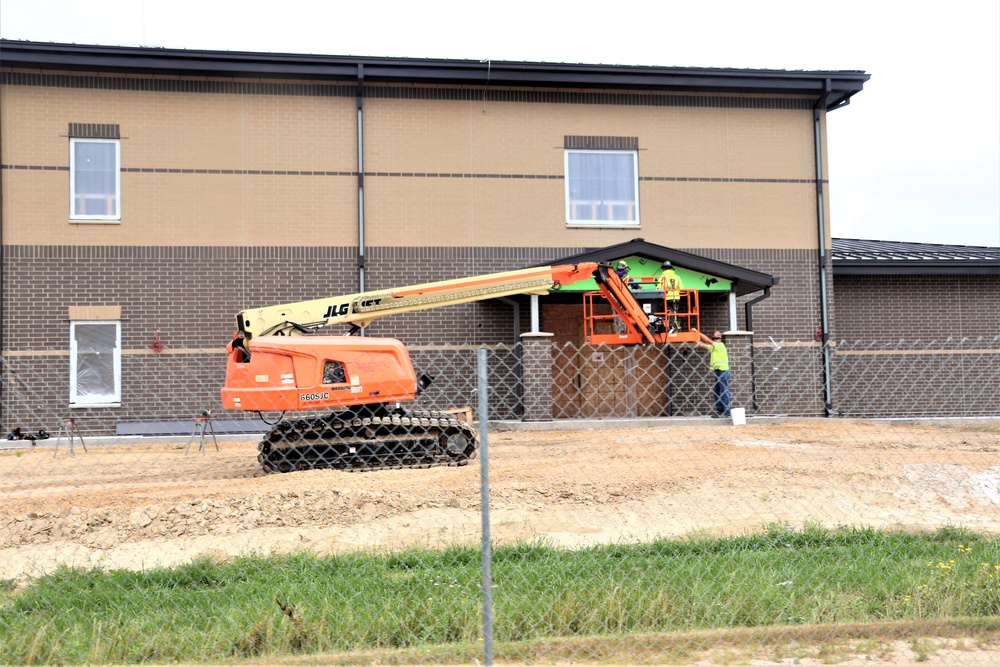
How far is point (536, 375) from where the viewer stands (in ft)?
60.4

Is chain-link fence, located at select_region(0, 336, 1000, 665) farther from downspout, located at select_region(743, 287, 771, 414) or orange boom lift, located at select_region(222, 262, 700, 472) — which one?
downspout, located at select_region(743, 287, 771, 414)

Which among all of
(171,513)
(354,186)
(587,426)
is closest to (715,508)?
(171,513)

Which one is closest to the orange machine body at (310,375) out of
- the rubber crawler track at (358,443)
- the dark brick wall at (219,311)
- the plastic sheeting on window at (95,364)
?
the rubber crawler track at (358,443)

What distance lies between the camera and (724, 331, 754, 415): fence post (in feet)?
62.3

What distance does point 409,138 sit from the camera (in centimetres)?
2002

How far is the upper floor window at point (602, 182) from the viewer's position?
20578 mm

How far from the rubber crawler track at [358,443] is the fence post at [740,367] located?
7878 mm

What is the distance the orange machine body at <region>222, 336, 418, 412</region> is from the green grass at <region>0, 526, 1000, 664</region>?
15.4ft

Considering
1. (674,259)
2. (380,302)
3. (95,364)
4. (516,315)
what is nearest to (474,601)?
(380,302)

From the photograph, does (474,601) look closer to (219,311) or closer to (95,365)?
(219,311)

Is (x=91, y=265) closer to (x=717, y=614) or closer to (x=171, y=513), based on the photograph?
(x=171, y=513)

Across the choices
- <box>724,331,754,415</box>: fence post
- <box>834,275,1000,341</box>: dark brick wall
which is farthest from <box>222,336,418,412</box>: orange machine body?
<box>834,275,1000,341</box>: dark brick wall

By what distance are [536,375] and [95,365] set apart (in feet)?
28.4

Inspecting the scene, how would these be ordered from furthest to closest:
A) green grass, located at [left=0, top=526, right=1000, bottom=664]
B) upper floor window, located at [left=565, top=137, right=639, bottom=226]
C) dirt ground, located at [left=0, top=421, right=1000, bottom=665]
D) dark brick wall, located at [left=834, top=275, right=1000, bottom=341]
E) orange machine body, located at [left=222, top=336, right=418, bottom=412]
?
dark brick wall, located at [left=834, top=275, right=1000, bottom=341]
upper floor window, located at [left=565, top=137, right=639, bottom=226]
orange machine body, located at [left=222, top=336, right=418, bottom=412]
dirt ground, located at [left=0, top=421, right=1000, bottom=665]
green grass, located at [left=0, top=526, right=1000, bottom=664]
